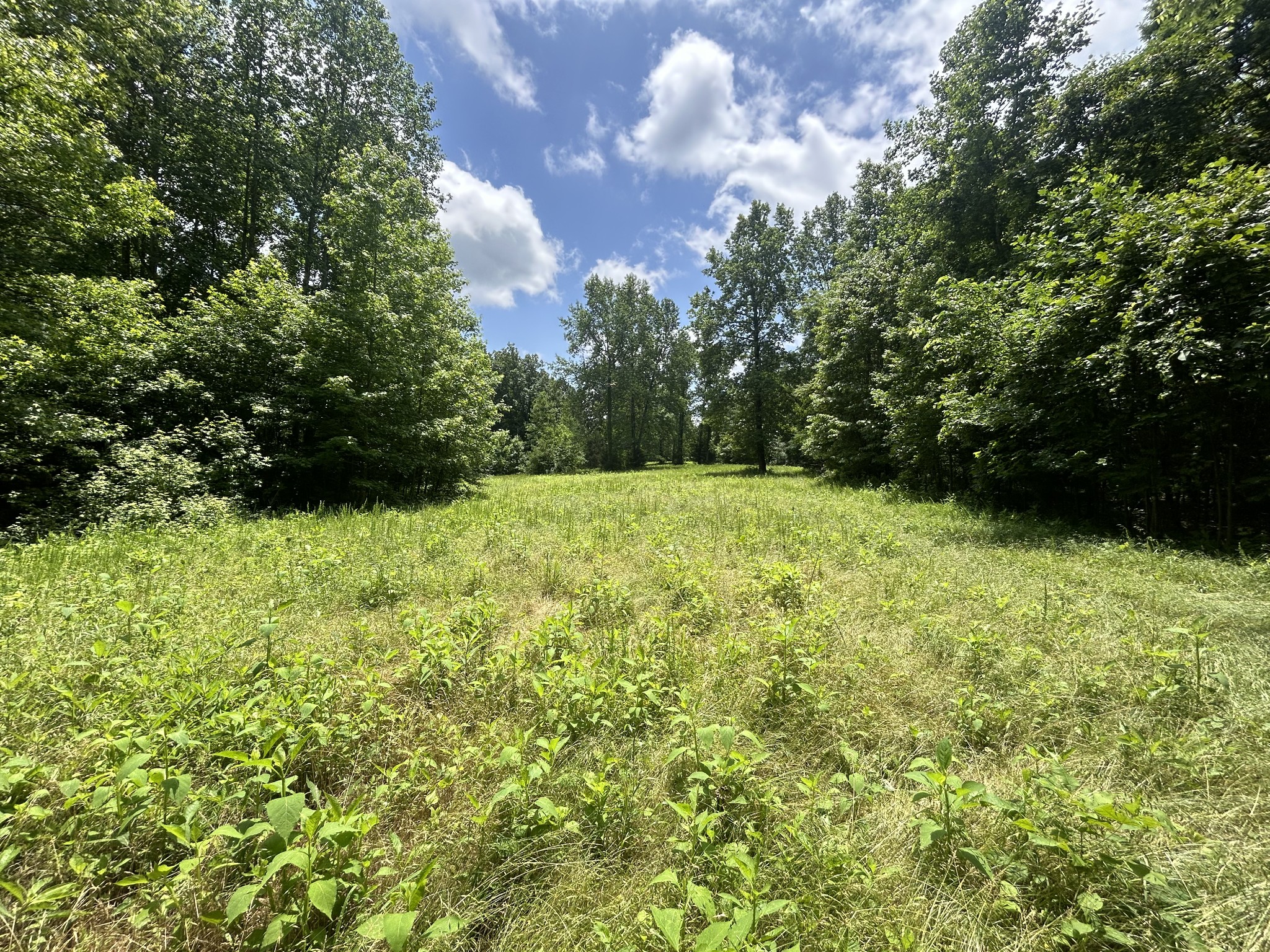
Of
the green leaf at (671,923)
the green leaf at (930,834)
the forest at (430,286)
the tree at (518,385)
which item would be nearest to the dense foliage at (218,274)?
the forest at (430,286)

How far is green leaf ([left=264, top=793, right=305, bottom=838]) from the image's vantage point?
1481 mm

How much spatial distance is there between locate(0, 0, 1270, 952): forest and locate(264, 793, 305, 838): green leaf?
2 centimetres

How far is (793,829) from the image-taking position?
1.88 m

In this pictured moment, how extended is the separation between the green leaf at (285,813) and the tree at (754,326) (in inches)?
878

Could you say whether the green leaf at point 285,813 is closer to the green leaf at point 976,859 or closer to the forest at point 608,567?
the forest at point 608,567

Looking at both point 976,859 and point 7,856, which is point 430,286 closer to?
point 7,856

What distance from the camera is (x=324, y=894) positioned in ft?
4.29

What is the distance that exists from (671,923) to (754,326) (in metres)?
25.2

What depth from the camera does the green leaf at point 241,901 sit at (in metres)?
1.24

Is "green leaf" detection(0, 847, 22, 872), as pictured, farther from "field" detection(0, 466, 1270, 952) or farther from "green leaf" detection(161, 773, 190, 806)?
"green leaf" detection(161, 773, 190, 806)

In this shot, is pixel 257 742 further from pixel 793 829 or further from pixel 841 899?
pixel 841 899

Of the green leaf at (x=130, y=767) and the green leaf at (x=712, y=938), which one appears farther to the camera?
the green leaf at (x=130, y=767)

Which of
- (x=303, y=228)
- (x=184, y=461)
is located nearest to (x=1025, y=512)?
(x=184, y=461)

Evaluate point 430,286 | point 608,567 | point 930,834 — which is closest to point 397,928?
point 930,834
